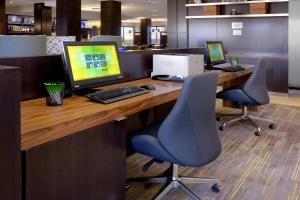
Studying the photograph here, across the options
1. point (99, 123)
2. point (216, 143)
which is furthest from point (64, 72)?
point (216, 143)

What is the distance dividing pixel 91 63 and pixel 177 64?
108cm

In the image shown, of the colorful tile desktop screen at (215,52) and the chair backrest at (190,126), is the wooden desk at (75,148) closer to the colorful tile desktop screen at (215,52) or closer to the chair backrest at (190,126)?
the chair backrest at (190,126)

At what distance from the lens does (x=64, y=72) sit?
2547mm

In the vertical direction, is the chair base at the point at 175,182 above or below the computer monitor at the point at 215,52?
below

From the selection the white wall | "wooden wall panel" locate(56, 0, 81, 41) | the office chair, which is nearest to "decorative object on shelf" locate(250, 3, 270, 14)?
the white wall

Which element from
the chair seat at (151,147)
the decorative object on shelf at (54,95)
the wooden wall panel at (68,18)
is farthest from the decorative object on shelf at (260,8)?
the decorative object on shelf at (54,95)

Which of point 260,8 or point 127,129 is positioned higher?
point 260,8

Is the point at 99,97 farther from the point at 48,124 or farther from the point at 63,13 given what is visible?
the point at 63,13

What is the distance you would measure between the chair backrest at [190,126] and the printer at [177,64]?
3.62 feet

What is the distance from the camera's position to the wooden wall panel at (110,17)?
13.3m

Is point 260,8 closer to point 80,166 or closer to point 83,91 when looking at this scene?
point 83,91

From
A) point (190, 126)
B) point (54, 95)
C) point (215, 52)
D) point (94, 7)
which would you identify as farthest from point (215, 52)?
point (94, 7)

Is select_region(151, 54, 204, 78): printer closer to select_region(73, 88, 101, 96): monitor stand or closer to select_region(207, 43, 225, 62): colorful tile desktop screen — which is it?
select_region(73, 88, 101, 96): monitor stand

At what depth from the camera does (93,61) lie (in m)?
2.63
